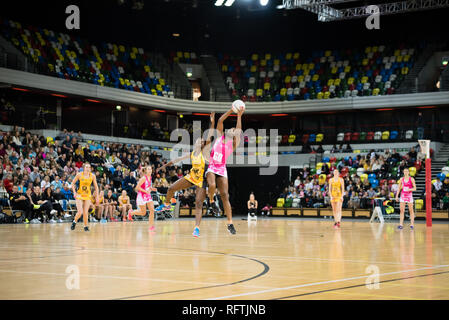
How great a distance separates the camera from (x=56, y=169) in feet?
91.2

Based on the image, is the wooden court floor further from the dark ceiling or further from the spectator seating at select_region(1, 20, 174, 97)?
the dark ceiling

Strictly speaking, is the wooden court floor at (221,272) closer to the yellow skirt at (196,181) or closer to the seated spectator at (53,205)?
the yellow skirt at (196,181)

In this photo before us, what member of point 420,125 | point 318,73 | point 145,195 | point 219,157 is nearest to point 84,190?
point 145,195

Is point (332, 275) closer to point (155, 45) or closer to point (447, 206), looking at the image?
point (447, 206)

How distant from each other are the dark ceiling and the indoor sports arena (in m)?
0.11

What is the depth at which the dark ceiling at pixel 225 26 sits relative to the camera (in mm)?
41312

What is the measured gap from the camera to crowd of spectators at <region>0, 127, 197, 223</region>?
2380 centimetres

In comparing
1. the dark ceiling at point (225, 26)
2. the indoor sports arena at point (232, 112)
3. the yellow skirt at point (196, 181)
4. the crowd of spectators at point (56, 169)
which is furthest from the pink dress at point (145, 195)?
the dark ceiling at point (225, 26)

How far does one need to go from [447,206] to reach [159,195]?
48.8 feet

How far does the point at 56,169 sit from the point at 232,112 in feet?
34.3

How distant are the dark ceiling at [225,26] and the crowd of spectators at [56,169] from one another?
992cm

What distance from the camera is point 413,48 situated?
42.6m

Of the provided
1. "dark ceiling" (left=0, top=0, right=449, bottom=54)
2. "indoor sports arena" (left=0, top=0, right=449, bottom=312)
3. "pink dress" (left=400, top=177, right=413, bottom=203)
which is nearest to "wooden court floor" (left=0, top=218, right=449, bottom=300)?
"indoor sports arena" (left=0, top=0, right=449, bottom=312)

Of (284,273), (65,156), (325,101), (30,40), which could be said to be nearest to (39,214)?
(65,156)
